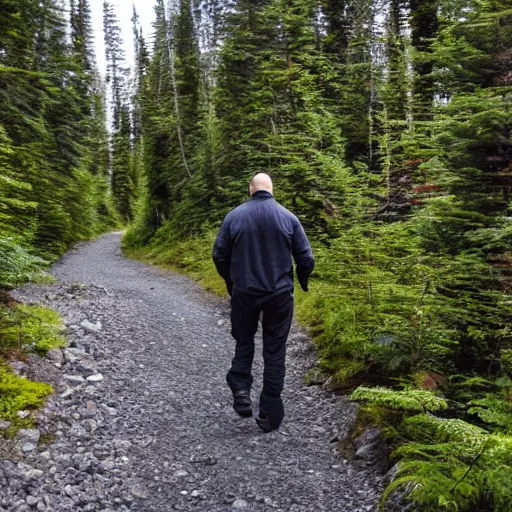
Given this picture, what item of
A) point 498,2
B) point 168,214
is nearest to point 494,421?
point 498,2

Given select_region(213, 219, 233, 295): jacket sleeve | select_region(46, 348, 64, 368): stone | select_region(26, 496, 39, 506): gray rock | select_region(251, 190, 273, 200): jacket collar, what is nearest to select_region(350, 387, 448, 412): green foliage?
select_region(213, 219, 233, 295): jacket sleeve

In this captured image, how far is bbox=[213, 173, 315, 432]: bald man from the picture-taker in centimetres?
487

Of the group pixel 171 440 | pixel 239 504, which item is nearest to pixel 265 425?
pixel 171 440

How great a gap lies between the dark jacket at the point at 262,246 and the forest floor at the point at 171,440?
5.19ft

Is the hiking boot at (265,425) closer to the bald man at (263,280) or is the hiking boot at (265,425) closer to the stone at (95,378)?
the bald man at (263,280)

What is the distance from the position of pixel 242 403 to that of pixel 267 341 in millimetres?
772

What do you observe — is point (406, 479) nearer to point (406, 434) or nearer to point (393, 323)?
point (406, 434)

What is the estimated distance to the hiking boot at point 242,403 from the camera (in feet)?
16.7

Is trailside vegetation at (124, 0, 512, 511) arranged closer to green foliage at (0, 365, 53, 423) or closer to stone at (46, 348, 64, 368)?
green foliage at (0, 365, 53, 423)

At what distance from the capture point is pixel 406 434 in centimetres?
402

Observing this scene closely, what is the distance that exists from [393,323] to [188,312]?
19.0ft

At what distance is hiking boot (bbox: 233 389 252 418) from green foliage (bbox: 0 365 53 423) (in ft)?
6.95

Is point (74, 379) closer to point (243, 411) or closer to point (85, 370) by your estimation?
→ point (85, 370)

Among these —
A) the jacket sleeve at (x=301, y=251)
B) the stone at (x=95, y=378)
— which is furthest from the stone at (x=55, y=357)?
the jacket sleeve at (x=301, y=251)
